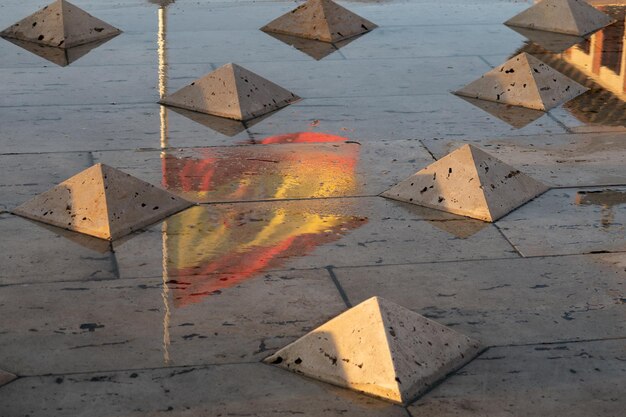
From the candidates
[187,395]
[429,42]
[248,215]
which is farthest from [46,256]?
[429,42]

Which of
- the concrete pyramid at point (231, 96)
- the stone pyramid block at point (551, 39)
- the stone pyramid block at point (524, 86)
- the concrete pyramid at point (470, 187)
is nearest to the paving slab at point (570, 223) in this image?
the concrete pyramid at point (470, 187)

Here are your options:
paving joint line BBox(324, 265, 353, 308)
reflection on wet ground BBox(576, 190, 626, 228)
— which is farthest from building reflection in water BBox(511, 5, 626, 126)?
paving joint line BBox(324, 265, 353, 308)

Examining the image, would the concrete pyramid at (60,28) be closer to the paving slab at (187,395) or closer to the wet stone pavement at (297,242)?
the wet stone pavement at (297,242)

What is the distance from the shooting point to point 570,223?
736cm

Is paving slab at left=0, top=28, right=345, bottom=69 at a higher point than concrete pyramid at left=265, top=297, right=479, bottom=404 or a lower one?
lower

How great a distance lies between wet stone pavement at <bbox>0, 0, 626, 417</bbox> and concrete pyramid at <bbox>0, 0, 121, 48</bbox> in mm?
421

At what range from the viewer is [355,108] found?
10094mm

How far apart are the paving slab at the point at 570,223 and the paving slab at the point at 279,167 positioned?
1.06m

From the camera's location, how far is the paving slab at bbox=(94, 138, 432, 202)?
26.3ft

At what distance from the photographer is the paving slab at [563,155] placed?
8.27 meters

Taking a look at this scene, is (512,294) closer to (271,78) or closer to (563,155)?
(563,155)

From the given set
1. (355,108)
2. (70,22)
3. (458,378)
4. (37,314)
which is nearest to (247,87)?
(355,108)

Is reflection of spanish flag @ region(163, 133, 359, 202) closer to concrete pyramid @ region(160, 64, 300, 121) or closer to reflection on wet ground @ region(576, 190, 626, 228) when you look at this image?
concrete pyramid @ region(160, 64, 300, 121)

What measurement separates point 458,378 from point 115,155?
425cm
